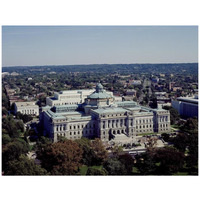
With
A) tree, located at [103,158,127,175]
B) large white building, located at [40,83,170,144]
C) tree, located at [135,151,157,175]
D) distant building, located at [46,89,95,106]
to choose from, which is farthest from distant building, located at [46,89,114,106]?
tree, located at [103,158,127,175]

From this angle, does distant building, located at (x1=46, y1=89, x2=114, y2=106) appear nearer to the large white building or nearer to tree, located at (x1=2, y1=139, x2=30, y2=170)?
the large white building

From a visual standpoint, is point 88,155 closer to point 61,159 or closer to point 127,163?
point 61,159

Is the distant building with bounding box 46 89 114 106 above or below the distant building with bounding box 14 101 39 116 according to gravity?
above

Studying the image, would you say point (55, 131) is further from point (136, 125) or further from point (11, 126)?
point (136, 125)

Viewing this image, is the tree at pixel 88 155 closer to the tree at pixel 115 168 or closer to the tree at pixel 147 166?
the tree at pixel 115 168

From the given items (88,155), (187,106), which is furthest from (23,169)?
(187,106)
